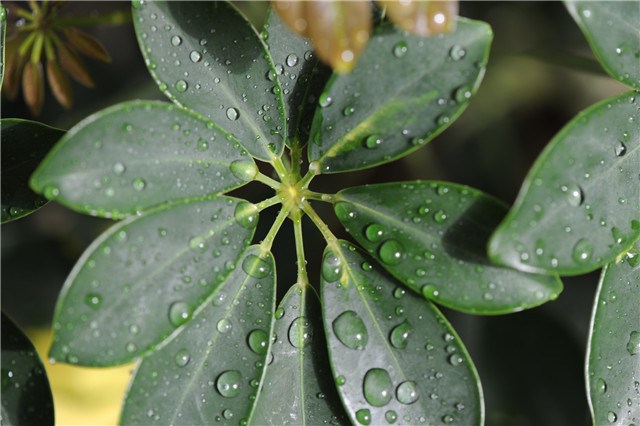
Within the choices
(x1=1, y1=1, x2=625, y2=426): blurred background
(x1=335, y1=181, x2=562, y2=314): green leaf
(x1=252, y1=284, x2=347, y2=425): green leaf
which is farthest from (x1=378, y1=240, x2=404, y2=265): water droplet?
(x1=1, y1=1, x2=625, y2=426): blurred background

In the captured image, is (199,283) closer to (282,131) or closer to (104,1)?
(282,131)

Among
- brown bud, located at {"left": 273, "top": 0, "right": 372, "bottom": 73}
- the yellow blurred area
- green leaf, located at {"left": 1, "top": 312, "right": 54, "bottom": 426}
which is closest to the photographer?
brown bud, located at {"left": 273, "top": 0, "right": 372, "bottom": 73}

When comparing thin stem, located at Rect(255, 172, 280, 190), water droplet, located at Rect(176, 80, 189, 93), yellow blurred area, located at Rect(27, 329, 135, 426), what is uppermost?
yellow blurred area, located at Rect(27, 329, 135, 426)

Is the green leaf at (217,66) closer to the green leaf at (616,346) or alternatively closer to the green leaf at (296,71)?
the green leaf at (296,71)

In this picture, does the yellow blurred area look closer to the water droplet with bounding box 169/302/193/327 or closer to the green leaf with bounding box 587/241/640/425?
the water droplet with bounding box 169/302/193/327

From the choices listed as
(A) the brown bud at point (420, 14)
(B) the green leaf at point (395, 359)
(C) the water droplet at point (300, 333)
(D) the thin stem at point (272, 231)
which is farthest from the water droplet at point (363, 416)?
(A) the brown bud at point (420, 14)

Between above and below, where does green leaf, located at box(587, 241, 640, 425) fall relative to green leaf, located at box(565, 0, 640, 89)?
below

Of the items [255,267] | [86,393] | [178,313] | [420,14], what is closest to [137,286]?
[178,313]
